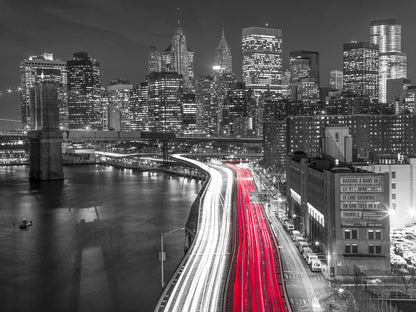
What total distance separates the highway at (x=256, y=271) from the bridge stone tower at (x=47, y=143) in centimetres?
4060

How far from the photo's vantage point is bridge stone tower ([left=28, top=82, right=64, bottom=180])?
215 ft

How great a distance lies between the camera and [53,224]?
119 feet

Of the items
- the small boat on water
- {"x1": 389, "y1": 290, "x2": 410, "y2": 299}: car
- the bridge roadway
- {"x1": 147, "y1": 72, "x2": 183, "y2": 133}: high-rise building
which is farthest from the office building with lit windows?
{"x1": 147, "y1": 72, "x2": 183, "y2": 133}: high-rise building

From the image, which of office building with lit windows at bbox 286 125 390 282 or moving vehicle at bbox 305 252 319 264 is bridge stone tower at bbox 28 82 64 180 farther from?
office building with lit windows at bbox 286 125 390 282

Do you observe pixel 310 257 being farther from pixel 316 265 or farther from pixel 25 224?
pixel 25 224

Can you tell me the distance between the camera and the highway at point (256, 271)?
15.4 meters

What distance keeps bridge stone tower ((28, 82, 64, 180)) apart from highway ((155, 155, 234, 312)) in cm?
3630

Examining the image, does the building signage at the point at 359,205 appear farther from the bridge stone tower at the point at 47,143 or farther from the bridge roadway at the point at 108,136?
the bridge roadway at the point at 108,136

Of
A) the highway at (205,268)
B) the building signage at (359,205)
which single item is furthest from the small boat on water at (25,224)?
the building signage at (359,205)

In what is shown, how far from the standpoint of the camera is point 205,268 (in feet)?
63.5

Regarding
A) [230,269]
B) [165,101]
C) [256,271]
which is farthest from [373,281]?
[165,101]

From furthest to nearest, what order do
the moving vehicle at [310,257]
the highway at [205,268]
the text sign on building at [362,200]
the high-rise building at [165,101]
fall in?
the high-rise building at [165,101]
the moving vehicle at [310,257]
the text sign on building at [362,200]
the highway at [205,268]

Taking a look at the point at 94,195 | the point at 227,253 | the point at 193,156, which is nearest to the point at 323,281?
the point at 227,253

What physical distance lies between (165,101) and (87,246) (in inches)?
5133
